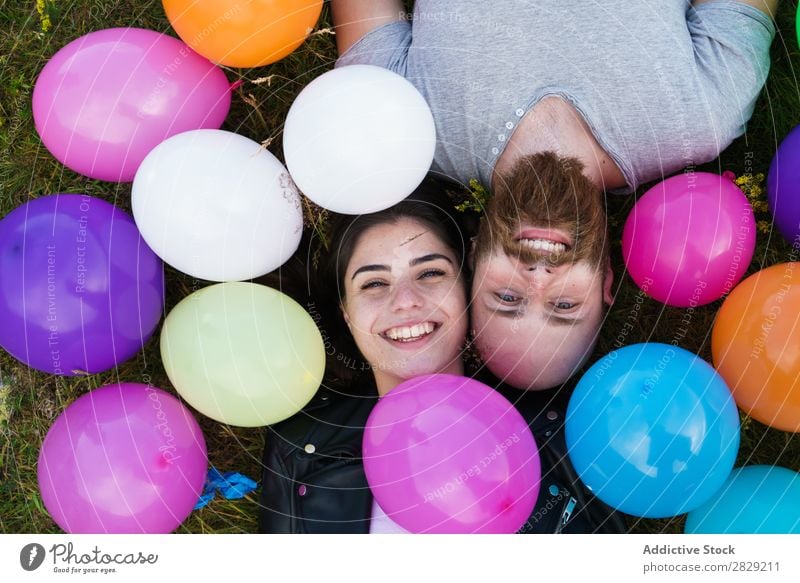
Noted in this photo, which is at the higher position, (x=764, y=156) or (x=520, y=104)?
(x=520, y=104)

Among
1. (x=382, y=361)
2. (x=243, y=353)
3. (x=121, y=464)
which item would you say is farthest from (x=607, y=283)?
(x=121, y=464)

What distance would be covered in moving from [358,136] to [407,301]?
56 centimetres

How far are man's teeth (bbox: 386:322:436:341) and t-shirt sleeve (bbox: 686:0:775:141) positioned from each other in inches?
48.1

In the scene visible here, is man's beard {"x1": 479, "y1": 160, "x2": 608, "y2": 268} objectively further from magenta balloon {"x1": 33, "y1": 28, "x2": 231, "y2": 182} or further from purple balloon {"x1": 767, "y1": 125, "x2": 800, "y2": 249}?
magenta balloon {"x1": 33, "y1": 28, "x2": 231, "y2": 182}

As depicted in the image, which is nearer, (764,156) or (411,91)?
(411,91)

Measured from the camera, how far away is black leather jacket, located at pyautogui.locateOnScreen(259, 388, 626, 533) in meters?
2.52

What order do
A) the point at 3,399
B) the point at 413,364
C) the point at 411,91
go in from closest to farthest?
the point at 411,91 → the point at 413,364 → the point at 3,399

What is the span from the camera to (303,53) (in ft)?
9.77

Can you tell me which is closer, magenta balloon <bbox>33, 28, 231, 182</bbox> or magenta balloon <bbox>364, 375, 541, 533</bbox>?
magenta balloon <bbox>364, 375, 541, 533</bbox>

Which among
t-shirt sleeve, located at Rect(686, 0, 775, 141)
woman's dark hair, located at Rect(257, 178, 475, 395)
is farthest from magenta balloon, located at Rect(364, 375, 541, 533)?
t-shirt sleeve, located at Rect(686, 0, 775, 141)
